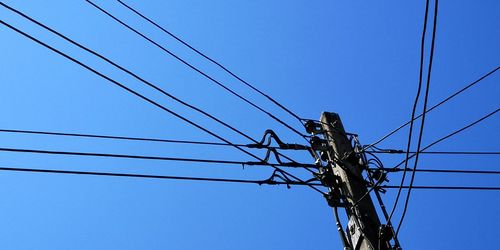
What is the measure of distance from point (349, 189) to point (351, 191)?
0.04 meters

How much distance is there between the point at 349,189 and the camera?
511 centimetres

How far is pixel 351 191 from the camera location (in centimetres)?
508

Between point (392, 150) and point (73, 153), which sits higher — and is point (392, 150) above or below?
above

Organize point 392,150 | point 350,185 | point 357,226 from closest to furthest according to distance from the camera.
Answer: point 357,226 → point 350,185 → point 392,150

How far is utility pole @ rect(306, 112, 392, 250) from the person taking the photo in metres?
4.66

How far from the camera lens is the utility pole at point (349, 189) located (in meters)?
4.66

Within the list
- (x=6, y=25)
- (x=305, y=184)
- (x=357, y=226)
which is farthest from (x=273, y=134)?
(x=6, y=25)

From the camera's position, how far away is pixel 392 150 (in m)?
6.91

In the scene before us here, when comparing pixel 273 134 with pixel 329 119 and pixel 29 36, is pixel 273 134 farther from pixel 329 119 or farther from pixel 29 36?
pixel 29 36

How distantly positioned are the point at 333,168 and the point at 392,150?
1.71 m

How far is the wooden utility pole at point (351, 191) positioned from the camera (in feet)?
15.3

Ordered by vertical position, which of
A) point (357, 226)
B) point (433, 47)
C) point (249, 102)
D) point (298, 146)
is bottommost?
point (357, 226)

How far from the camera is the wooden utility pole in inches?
184

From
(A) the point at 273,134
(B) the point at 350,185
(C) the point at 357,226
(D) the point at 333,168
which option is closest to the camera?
(C) the point at 357,226
